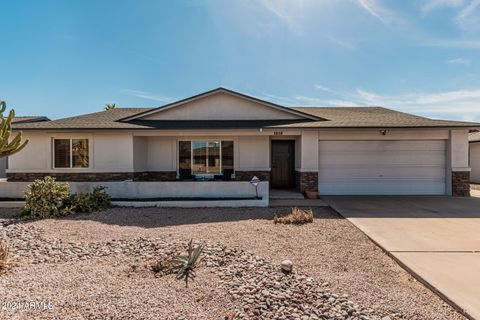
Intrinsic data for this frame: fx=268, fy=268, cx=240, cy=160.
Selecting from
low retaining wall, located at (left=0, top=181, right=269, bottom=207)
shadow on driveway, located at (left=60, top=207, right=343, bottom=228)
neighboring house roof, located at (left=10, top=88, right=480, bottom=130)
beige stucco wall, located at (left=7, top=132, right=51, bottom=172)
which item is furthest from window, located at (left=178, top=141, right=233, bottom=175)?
beige stucco wall, located at (left=7, top=132, right=51, bottom=172)

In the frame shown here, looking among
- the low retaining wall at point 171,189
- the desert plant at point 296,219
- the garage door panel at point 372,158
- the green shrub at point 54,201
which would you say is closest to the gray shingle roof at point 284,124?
the garage door panel at point 372,158

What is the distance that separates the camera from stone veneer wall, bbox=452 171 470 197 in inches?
472

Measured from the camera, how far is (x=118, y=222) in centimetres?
775

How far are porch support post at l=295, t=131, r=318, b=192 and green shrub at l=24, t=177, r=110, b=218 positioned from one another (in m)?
8.20

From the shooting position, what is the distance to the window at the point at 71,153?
42.0 feet

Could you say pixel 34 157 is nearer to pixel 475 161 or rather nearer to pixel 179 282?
pixel 179 282

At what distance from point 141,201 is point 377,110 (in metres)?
14.7

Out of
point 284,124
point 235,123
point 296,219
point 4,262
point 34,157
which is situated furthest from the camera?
point 235,123

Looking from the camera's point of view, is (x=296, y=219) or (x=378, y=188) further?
(x=378, y=188)

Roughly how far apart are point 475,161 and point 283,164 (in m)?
15.2

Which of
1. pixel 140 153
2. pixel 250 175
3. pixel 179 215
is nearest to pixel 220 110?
pixel 250 175

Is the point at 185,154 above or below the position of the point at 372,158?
above

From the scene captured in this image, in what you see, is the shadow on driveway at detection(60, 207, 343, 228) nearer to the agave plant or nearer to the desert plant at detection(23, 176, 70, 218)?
the desert plant at detection(23, 176, 70, 218)

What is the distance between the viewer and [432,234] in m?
6.48
